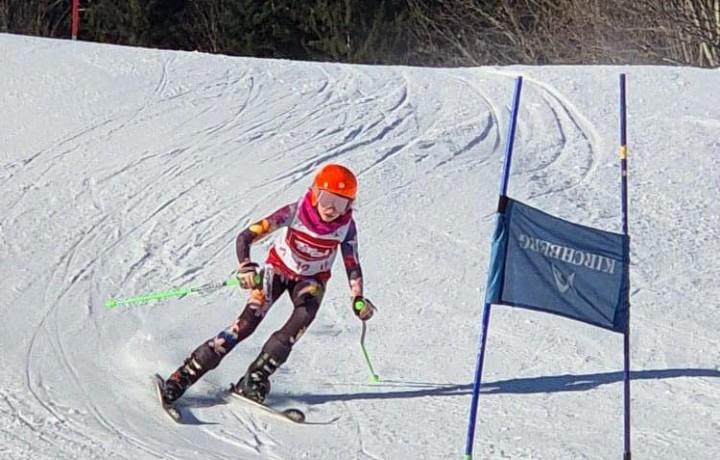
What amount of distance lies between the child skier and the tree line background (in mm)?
20672

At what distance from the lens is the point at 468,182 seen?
43.6ft

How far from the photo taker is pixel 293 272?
822 cm

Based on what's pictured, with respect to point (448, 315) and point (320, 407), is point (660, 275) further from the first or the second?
point (320, 407)

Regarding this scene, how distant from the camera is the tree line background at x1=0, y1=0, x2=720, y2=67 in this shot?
96.7ft

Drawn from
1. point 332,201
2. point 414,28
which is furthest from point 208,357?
point 414,28

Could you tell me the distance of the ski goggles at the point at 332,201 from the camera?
26.1 feet

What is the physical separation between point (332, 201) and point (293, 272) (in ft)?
1.72

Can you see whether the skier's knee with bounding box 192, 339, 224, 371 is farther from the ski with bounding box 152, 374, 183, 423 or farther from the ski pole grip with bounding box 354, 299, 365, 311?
A: the ski pole grip with bounding box 354, 299, 365, 311

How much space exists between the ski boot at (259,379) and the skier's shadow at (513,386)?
0.37 m

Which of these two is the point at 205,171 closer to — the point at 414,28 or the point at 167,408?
the point at 167,408

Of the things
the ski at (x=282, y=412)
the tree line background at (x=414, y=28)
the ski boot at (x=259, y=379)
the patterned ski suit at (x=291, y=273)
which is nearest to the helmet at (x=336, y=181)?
the patterned ski suit at (x=291, y=273)

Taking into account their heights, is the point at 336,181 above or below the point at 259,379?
above

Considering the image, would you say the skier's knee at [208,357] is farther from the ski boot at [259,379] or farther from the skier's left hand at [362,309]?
the skier's left hand at [362,309]

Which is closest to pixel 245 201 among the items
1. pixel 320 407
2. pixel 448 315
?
pixel 448 315
